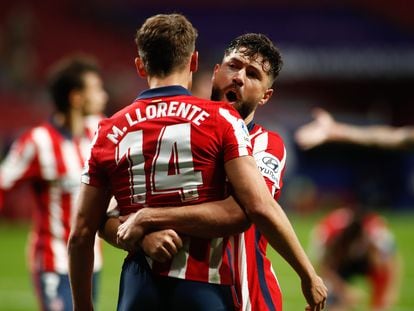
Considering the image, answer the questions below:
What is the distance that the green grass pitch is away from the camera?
10500 mm

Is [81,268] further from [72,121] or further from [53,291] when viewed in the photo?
[72,121]

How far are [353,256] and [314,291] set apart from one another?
6387 mm

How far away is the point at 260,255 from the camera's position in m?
3.45

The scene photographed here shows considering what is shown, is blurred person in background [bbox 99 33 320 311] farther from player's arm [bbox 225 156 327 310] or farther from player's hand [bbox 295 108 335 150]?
player's hand [bbox 295 108 335 150]

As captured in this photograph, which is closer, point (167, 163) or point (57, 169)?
point (167, 163)

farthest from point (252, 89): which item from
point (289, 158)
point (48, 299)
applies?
point (289, 158)

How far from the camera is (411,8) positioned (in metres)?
26.7

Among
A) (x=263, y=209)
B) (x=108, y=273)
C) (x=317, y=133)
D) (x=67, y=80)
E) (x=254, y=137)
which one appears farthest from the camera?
(x=108, y=273)

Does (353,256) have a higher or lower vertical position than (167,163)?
lower

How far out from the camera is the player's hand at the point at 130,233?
3.16 m

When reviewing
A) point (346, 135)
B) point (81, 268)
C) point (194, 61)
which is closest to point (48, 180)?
point (346, 135)

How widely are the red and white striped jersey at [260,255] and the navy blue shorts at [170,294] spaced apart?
160mm

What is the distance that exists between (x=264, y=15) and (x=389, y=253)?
17.7 metres

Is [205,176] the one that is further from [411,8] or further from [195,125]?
[411,8]
